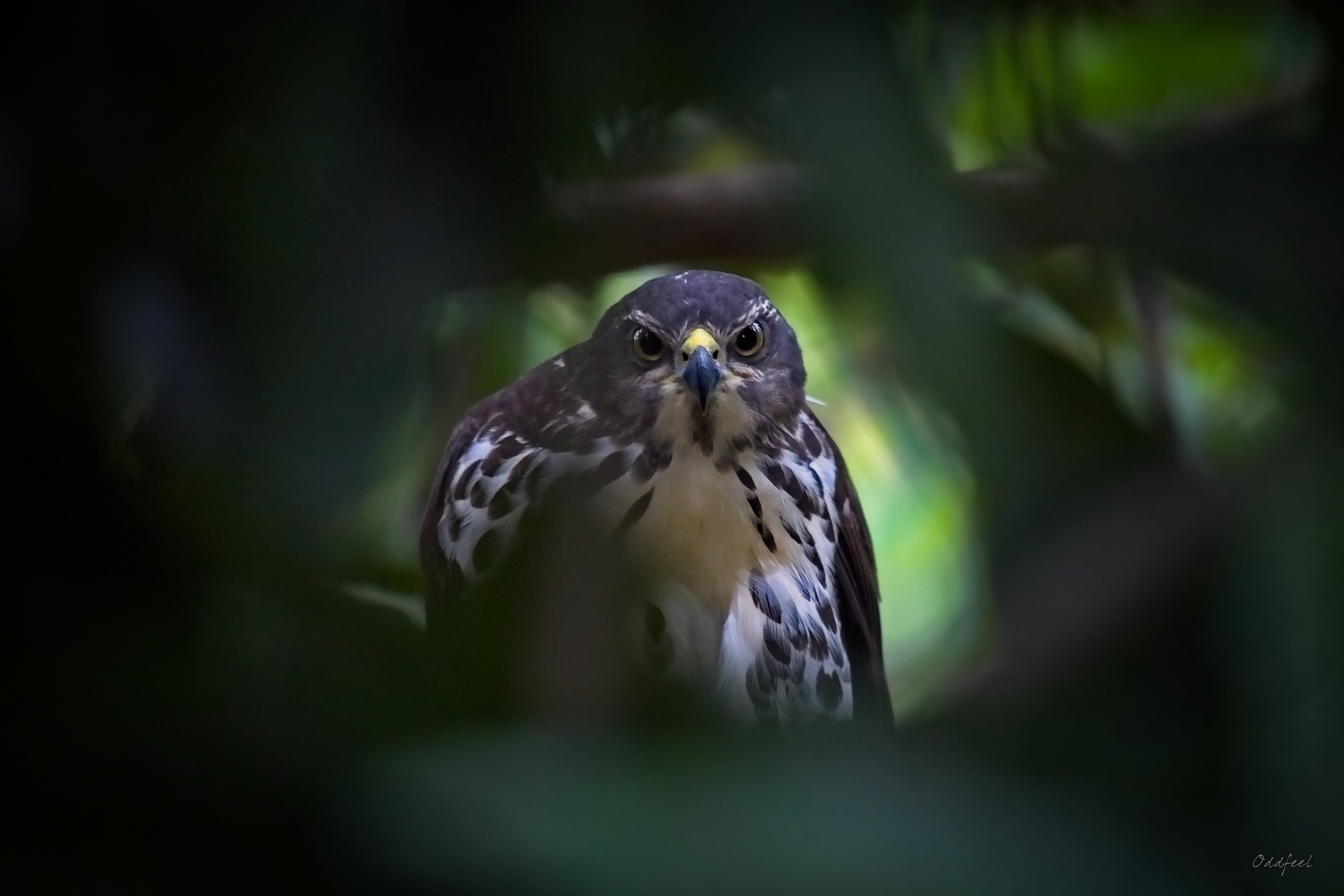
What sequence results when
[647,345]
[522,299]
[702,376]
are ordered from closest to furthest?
1. [522,299]
2. [702,376]
3. [647,345]

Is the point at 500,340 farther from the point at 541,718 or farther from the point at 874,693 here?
the point at 541,718

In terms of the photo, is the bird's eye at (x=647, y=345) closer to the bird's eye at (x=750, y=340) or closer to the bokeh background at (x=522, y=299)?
the bird's eye at (x=750, y=340)

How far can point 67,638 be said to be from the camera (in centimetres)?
65

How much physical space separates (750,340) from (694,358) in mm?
203

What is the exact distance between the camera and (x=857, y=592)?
3010mm

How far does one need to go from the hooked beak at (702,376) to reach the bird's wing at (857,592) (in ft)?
1.58

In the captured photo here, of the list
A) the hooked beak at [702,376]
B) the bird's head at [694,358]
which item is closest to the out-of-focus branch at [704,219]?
the bird's head at [694,358]

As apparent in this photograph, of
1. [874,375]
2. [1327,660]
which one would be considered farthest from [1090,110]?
[1327,660]

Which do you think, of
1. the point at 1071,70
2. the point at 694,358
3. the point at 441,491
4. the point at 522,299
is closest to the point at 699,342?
the point at 694,358

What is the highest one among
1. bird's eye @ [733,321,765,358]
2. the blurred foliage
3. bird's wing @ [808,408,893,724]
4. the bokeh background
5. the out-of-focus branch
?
the out-of-focus branch

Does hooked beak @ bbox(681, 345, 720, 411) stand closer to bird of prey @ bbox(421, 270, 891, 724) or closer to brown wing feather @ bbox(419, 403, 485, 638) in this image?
bird of prey @ bbox(421, 270, 891, 724)

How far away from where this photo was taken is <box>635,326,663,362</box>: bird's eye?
2.70 metres

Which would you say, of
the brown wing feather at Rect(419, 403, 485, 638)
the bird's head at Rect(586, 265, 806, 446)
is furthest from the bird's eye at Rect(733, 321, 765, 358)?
the brown wing feather at Rect(419, 403, 485, 638)

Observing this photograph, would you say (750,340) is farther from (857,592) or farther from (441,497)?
(441,497)
